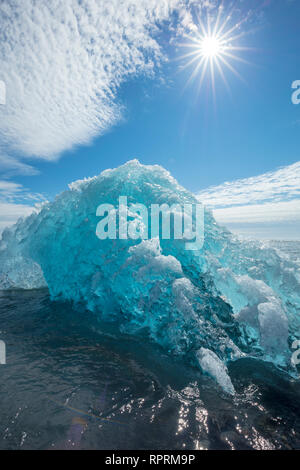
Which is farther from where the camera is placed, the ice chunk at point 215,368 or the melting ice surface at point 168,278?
the melting ice surface at point 168,278

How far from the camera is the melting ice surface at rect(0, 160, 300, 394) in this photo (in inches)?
210

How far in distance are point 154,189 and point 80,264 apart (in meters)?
4.27

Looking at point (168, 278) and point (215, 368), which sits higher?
point (168, 278)

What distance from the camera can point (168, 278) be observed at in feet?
20.1

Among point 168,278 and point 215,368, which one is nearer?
point 215,368

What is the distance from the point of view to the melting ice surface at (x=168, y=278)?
17.5 feet

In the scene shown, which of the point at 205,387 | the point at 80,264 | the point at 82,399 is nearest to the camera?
the point at 82,399

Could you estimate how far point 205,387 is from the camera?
162 inches

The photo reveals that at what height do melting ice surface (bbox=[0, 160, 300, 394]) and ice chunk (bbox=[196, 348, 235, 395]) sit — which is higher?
melting ice surface (bbox=[0, 160, 300, 394])

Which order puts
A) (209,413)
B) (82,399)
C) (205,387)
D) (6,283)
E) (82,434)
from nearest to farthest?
1. (82,434)
2. (209,413)
3. (82,399)
4. (205,387)
5. (6,283)

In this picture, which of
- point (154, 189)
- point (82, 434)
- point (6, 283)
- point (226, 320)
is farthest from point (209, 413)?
point (6, 283)

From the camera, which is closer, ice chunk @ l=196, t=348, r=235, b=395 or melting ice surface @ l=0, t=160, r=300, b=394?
ice chunk @ l=196, t=348, r=235, b=395

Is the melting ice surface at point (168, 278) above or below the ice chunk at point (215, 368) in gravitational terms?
above

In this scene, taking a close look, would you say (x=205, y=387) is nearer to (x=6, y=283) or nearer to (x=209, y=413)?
(x=209, y=413)
